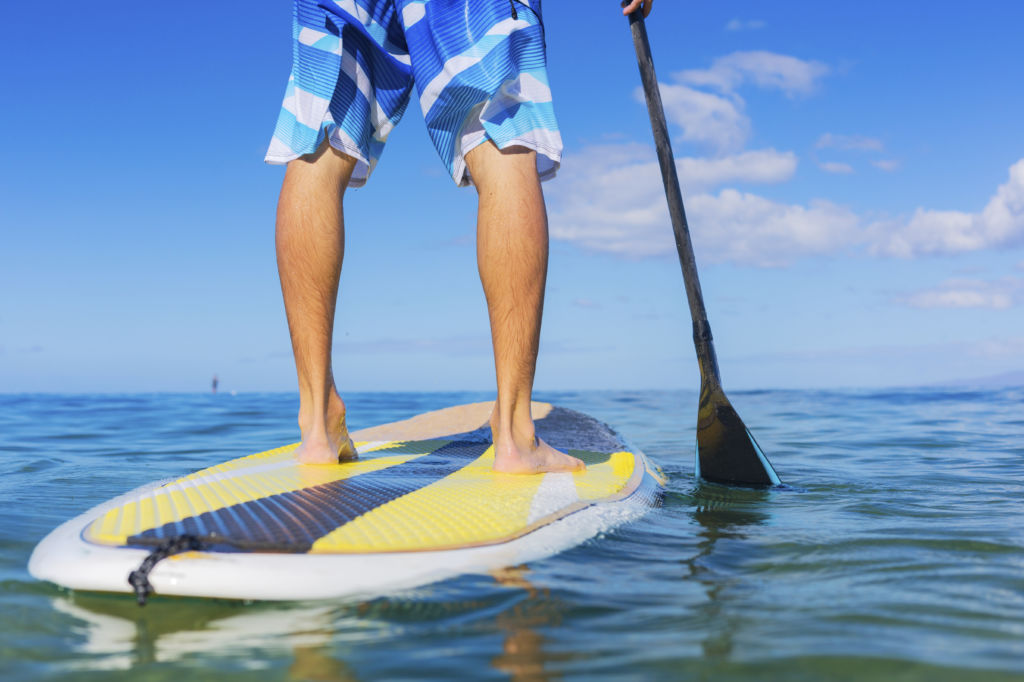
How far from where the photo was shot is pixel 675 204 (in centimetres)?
307

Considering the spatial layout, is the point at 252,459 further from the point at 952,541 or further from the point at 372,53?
the point at 952,541

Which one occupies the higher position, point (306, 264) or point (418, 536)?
point (306, 264)

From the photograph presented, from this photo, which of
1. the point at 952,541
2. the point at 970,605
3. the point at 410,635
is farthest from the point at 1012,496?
the point at 410,635

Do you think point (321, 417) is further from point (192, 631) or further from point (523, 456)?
point (192, 631)

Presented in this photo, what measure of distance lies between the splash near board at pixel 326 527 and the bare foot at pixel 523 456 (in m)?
0.05

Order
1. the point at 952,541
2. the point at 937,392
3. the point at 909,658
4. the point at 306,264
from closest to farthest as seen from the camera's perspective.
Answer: the point at 909,658 → the point at 952,541 → the point at 306,264 → the point at 937,392

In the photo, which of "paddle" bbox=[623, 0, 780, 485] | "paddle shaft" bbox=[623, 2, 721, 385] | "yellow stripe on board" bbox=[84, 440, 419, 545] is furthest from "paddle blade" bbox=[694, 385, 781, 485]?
"yellow stripe on board" bbox=[84, 440, 419, 545]

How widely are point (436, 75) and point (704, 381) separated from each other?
1545 millimetres

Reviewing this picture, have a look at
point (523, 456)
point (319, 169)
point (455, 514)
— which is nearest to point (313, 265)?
point (319, 169)

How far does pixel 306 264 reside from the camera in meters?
2.27

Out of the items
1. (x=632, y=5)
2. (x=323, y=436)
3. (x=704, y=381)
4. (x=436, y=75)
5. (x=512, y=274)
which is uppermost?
(x=632, y=5)

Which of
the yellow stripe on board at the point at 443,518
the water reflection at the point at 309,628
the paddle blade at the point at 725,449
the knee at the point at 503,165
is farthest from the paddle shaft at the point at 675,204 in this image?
the water reflection at the point at 309,628

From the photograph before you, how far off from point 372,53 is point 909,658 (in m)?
2.17

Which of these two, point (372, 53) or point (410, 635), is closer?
point (410, 635)
